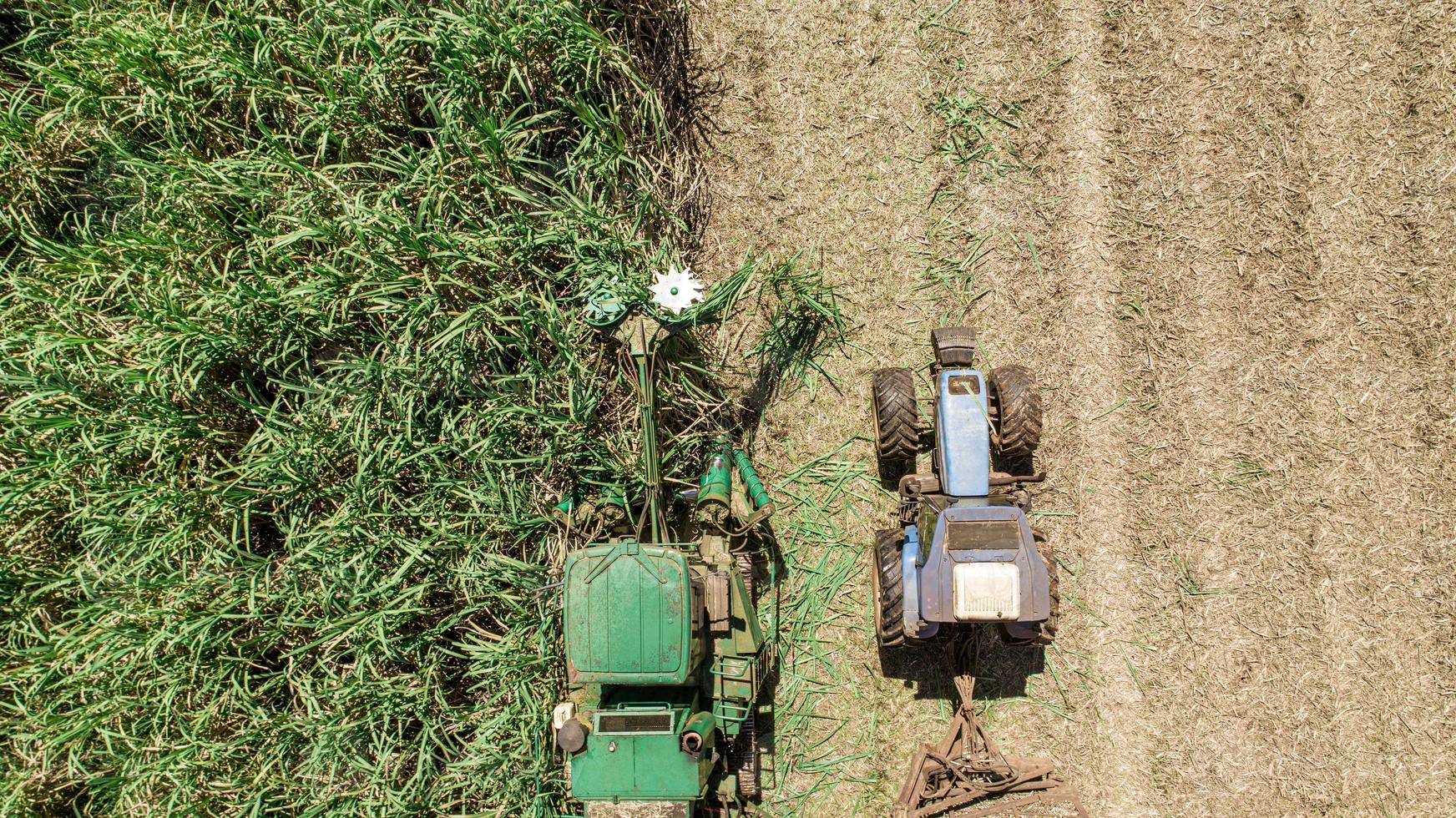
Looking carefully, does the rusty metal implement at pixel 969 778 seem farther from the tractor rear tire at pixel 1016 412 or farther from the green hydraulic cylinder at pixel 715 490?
the green hydraulic cylinder at pixel 715 490

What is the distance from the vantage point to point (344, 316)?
3875 millimetres

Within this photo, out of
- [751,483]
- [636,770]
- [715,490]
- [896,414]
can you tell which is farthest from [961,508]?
[636,770]

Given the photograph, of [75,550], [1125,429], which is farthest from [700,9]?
[75,550]

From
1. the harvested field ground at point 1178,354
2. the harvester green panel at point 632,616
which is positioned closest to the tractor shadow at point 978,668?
the harvested field ground at point 1178,354

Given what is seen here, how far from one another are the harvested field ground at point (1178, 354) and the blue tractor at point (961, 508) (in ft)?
1.13

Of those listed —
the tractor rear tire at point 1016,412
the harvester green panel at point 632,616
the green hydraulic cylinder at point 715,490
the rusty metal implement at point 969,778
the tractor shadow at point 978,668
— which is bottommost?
the rusty metal implement at point 969,778

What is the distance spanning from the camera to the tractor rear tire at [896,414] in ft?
13.0

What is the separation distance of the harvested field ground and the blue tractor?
34 cm

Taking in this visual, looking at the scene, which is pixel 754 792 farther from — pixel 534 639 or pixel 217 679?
pixel 217 679

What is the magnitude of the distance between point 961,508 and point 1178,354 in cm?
187

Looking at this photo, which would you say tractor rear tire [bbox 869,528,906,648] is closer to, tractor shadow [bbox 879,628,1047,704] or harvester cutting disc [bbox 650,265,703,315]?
tractor shadow [bbox 879,628,1047,704]

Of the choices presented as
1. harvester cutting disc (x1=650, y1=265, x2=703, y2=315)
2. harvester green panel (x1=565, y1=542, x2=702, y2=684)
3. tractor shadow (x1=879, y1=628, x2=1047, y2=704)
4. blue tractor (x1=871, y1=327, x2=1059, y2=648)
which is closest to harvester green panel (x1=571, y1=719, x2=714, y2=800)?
harvester green panel (x1=565, y1=542, x2=702, y2=684)

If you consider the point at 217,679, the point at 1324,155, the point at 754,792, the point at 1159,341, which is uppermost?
the point at 1324,155

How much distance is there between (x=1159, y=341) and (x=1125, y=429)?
0.57 meters
